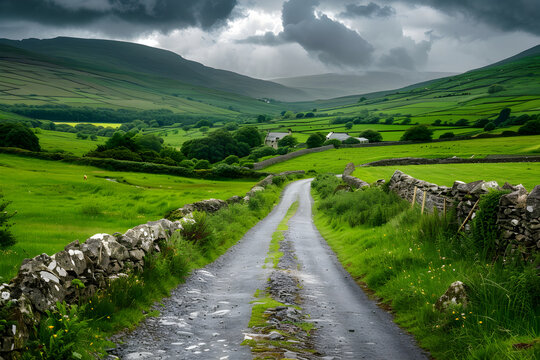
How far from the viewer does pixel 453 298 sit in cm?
871

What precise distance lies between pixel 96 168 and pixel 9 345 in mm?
69900

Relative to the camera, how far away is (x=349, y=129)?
166250 mm

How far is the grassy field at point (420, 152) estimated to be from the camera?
71062 millimetres

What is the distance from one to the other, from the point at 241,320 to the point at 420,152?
8608 centimetres

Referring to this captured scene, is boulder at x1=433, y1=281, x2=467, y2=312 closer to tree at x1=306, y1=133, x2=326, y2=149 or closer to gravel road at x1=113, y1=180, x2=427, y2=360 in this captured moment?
gravel road at x1=113, y1=180, x2=427, y2=360

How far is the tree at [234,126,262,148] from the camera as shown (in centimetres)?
15425

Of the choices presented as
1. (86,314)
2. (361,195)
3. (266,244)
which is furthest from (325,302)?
(361,195)

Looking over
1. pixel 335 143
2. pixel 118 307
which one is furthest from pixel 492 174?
pixel 335 143

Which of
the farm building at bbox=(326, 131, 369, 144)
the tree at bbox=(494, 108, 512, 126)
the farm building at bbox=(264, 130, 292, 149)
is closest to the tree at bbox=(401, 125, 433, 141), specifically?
the farm building at bbox=(326, 131, 369, 144)

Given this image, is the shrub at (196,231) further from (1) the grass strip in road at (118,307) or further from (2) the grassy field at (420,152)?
(2) the grassy field at (420,152)

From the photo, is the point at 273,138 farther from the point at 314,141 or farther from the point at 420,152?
the point at 420,152

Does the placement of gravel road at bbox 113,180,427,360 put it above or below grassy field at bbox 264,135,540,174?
below

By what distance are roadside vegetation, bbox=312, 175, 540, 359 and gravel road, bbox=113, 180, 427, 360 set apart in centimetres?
63

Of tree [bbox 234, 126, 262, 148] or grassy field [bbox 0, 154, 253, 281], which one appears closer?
grassy field [bbox 0, 154, 253, 281]
